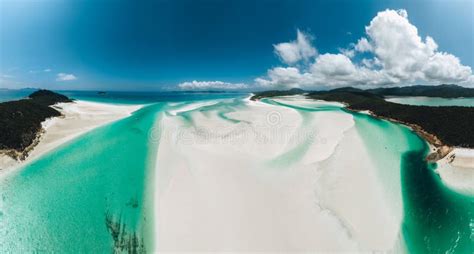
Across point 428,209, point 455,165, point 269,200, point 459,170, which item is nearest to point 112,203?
point 269,200

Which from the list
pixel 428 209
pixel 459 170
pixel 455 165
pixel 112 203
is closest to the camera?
pixel 428 209

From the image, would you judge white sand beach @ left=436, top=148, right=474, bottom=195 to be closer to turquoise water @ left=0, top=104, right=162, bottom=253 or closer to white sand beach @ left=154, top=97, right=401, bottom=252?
white sand beach @ left=154, top=97, right=401, bottom=252

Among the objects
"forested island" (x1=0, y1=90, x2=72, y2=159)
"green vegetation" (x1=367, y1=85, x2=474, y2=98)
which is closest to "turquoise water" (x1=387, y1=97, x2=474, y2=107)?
"green vegetation" (x1=367, y1=85, x2=474, y2=98)

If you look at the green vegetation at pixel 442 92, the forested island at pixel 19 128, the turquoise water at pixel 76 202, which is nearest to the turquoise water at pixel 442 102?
the green vegetation at pixel 442 92

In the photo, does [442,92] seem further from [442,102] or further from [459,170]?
[459,170]

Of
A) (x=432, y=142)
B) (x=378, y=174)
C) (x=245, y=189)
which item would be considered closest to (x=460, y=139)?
(x=432, y=142)

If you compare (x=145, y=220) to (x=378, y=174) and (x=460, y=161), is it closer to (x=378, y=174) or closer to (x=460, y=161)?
(x=378, y=174)
